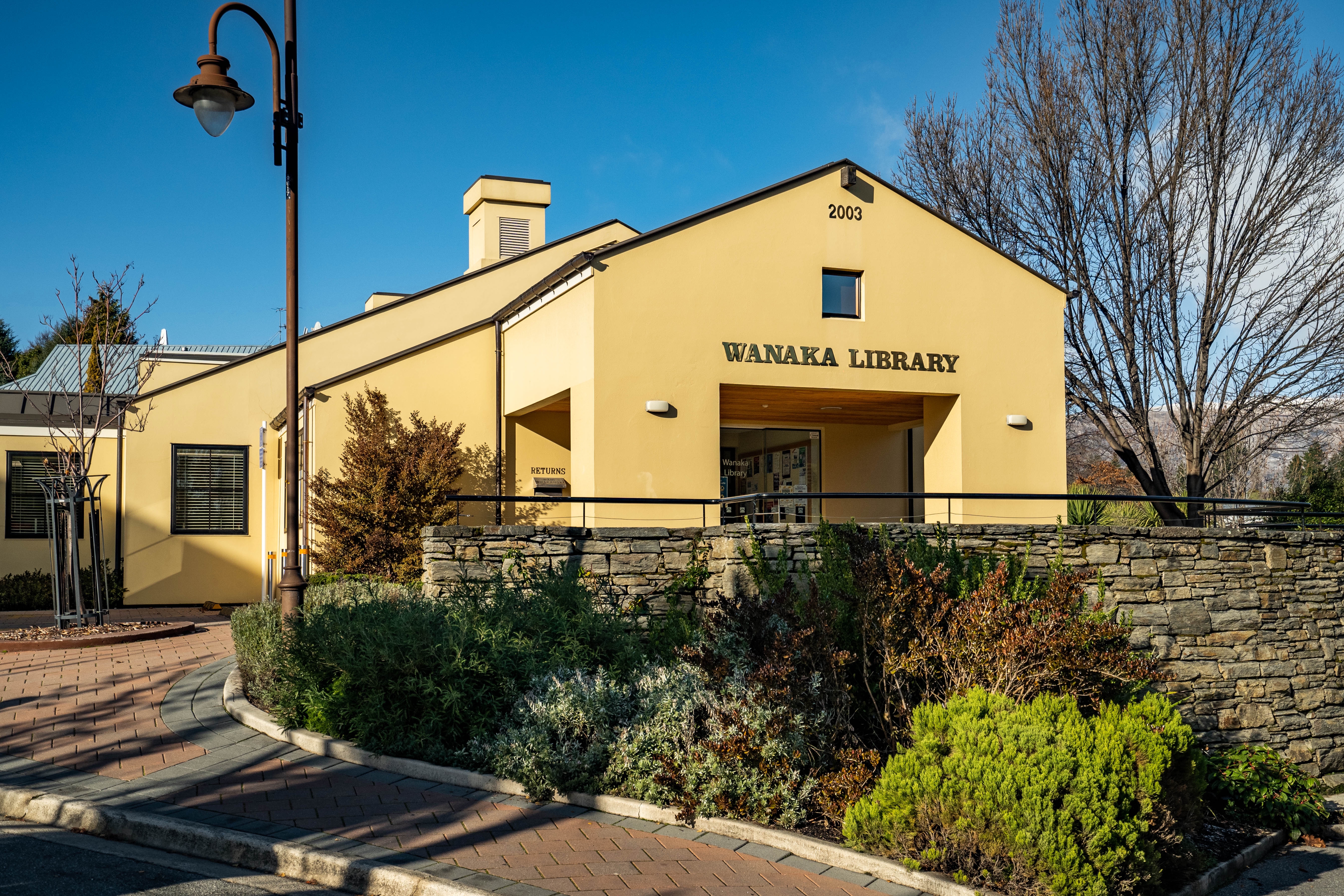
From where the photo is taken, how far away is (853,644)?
23.8ft

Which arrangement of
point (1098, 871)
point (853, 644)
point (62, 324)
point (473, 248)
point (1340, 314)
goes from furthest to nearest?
point (62, 324), point (473, 248), point (1340, 314), point (853, 644), point (1098, 871)

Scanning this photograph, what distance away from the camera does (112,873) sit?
5336 mm

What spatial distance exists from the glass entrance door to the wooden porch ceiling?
747 millimetres

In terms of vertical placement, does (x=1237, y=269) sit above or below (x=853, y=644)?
above

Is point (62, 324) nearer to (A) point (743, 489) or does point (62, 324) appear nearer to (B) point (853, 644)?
(A) point (743, 489)

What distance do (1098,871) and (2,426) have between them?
2108cm

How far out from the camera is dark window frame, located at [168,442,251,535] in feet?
60.7

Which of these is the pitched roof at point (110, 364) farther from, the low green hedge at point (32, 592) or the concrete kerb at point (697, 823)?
the concrete kerb at point (697, 823)

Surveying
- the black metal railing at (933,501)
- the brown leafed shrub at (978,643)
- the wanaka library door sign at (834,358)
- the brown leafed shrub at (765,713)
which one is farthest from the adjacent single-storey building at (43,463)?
the brown leafed shrub at (978,643)

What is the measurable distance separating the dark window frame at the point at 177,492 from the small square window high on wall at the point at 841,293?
11318 millimetres

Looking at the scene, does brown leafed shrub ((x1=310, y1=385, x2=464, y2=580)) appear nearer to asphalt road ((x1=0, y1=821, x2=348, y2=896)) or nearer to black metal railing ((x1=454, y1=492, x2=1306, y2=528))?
black metal railing ((x1=454, y1=492, x2=1306, y2=528))

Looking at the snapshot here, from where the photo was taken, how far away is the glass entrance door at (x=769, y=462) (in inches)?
778

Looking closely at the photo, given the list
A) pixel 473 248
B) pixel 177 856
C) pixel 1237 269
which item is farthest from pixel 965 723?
pixel 473 248

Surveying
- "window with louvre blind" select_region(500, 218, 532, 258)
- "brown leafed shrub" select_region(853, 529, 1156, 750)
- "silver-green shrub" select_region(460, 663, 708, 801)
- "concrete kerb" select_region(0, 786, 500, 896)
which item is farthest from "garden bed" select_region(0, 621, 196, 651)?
"window with louvre blind" select_region(500, 218, 532, 258)
